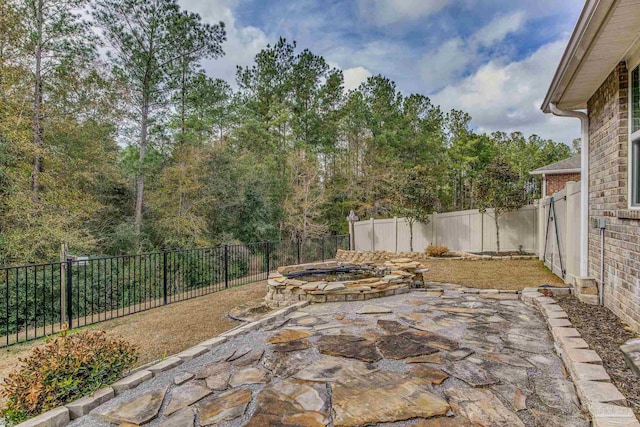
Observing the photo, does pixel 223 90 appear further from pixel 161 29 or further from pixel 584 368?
pixel 584 368

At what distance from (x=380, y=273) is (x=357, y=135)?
38.9ft

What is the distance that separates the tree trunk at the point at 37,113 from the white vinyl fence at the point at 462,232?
10086mm

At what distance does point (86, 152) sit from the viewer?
10.4 m

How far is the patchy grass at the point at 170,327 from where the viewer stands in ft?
12.1

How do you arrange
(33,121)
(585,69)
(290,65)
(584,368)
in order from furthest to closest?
1. (290,65)
2. (33,121)
3. (585,69)
4. (584,368)

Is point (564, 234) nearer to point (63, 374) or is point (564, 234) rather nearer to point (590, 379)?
point (590, 379)

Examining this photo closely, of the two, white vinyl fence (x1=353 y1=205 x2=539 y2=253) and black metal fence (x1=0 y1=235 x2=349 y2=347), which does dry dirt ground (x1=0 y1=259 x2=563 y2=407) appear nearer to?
black metal fence (x1=0 y1=235 x2=349 y2=347)

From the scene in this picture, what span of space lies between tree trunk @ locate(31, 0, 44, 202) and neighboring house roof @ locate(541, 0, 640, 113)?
10357 millimetres

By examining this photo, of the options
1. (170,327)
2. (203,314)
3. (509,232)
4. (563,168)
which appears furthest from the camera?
(563,168)

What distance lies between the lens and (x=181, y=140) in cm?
1266

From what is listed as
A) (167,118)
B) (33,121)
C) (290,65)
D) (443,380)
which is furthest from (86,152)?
(443,380)

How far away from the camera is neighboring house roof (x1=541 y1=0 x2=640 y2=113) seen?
7.72 feet

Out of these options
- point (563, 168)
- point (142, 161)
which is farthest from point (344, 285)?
point (563, 168)

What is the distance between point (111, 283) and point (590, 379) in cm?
616
